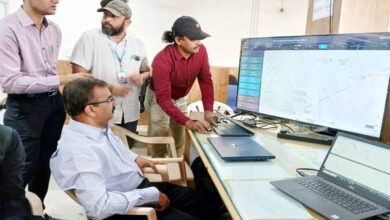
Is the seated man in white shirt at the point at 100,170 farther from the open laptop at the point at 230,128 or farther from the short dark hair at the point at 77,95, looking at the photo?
the open laptop at the point at 230,128

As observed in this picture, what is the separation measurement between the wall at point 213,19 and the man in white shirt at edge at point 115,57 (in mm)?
2030

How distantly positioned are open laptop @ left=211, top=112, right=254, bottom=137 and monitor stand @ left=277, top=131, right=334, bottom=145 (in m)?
0.17

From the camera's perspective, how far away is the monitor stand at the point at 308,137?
5.07 ft

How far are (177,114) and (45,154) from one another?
0.87 m

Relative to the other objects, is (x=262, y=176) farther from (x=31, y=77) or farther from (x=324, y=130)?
(x=31, y=77)

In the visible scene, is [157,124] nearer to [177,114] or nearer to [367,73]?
[177,114]

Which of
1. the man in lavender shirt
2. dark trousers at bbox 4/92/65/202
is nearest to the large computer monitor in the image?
the man in lavender shirt

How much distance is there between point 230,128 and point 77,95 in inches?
33.6

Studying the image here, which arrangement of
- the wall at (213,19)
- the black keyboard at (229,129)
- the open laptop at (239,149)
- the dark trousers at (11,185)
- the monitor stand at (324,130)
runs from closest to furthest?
the dark trousers at (11,185)
the open laptop at (239,149)
the monitor stand at (324,130)
the black keyboard at (229,129)
the wall at (213,19)

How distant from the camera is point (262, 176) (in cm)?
116

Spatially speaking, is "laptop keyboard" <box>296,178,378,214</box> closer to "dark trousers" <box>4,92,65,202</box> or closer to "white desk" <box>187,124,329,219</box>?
"white desk" <box>187,124,329,219</box>

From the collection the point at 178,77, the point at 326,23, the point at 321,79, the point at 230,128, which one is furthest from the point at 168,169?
the point at 326,23

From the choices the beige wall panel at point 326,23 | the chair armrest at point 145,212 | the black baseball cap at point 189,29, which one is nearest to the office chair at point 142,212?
the chair armrest at point 145,212

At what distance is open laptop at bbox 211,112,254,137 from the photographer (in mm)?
1650
